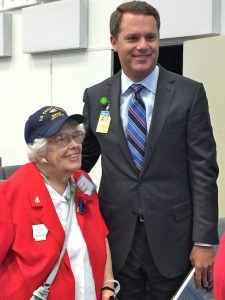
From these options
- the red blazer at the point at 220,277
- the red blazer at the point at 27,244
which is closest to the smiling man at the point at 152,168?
the red blazer at the point at 27,244

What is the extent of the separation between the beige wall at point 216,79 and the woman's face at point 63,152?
268 centimetres

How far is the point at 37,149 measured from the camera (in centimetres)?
208

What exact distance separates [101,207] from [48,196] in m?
0.30

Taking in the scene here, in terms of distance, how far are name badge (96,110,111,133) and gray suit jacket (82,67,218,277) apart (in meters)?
0.02

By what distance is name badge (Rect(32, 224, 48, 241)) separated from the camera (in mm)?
1997

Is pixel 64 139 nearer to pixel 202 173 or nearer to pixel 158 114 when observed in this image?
pixel 158 114

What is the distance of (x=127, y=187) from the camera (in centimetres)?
211

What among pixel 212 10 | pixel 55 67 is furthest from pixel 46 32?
pixel 212 10

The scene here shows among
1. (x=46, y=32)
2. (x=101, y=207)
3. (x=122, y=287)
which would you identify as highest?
(x=46, y=32)

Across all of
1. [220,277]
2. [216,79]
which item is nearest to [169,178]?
[220,277]

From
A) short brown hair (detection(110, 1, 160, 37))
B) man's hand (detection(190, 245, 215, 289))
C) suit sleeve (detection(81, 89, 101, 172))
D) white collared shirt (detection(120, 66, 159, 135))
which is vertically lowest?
man's hand (detection(190, 245, 215, 289))

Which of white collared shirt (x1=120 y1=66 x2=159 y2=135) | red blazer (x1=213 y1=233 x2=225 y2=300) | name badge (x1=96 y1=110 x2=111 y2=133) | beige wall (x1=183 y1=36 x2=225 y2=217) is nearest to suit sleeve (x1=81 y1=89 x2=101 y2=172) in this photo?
name badge (x1=96 y1=110 x2=111 y2=133)

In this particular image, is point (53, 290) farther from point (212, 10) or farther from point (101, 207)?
point (212, 10)

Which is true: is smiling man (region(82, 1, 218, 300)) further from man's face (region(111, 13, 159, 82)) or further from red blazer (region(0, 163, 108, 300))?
red blazer (region(0, 163, 108, 300))
